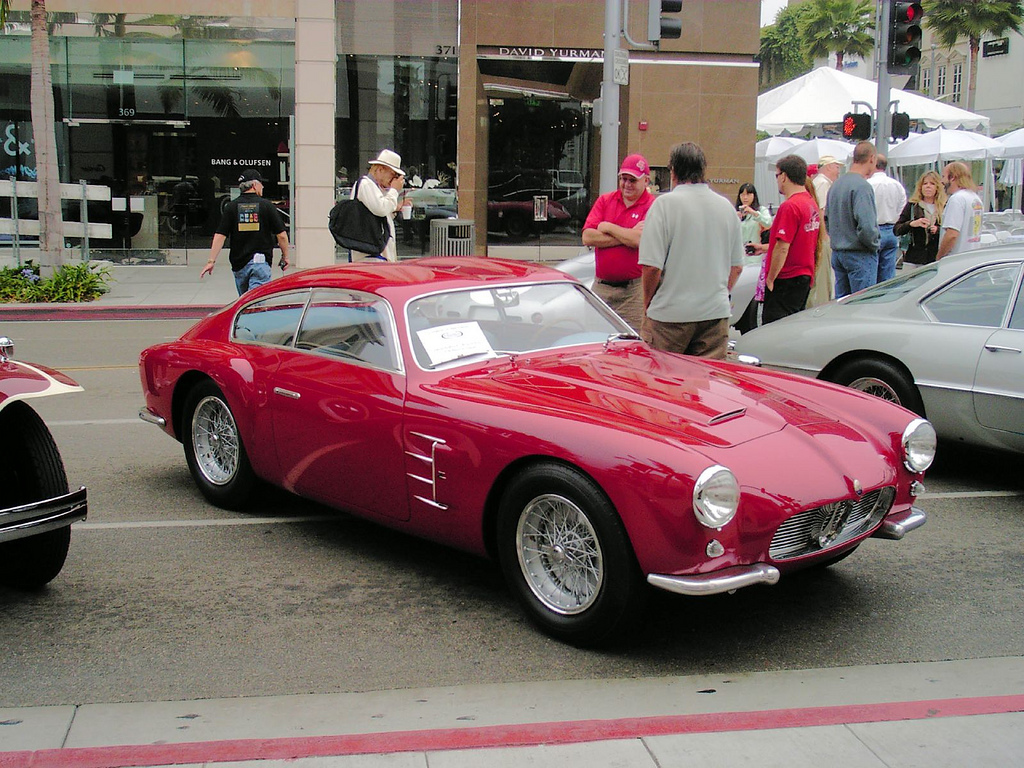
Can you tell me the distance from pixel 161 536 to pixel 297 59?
16472 mm

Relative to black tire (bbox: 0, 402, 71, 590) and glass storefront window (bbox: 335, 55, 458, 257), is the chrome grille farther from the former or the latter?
glass storefront window (bbox: 335, 55, 458, 257)

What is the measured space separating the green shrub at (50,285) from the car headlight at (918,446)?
14553 mm

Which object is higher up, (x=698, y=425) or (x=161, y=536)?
(x=698, y=425)

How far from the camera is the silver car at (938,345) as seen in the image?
629 cm

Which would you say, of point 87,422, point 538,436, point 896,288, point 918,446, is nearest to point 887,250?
point 896,288

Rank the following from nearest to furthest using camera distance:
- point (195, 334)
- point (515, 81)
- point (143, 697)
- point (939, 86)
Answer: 1. point (143, 697)
2. point (195, 334)
3. point (515, 81)
4. point (939, 86)

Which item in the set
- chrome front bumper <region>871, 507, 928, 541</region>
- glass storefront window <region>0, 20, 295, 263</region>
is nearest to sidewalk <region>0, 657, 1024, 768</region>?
chrome front bumper <region>871, 507, 928, 541</region>

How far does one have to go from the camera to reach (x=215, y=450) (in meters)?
6.22

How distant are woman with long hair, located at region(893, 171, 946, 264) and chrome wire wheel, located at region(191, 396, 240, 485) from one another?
27.5 ft

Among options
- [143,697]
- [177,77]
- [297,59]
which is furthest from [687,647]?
[177,77]

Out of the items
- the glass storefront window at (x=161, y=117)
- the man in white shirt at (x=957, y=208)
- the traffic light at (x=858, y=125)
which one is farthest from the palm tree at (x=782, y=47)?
the man in white shirt at (x=957, y=208)

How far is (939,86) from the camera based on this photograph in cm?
7650

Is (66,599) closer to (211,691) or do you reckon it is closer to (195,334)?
(211,691)

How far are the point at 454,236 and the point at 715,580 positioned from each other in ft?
55.3
